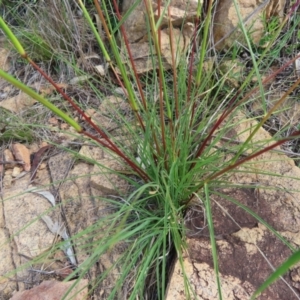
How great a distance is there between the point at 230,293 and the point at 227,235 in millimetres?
143

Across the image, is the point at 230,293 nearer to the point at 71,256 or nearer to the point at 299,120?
the point at 71,256

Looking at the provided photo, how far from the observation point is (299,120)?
1246mm

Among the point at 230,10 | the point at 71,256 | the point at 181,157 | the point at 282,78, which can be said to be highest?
the point at 230,10

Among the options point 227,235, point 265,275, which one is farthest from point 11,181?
point 265,275

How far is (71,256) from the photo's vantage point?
3.37 feet

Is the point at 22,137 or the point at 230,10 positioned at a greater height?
the point at 230,10

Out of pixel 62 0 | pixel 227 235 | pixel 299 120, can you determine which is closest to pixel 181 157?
pixel 227 235

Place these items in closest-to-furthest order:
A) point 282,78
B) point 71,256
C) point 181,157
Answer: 1. point 181,157
2. point 71,256
3. point 282,78

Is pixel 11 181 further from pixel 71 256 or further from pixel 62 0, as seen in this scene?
pixel 62 0

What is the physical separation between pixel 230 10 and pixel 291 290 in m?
1.00

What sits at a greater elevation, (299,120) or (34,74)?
(34,74)

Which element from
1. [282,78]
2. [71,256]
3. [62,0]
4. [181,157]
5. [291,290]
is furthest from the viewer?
[62,0]

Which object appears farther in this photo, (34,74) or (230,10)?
(34,74)

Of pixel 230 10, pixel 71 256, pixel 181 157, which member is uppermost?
pixel 230 10
